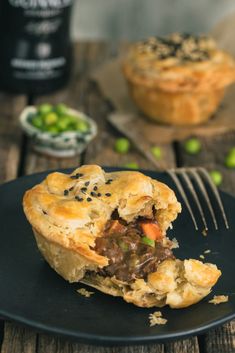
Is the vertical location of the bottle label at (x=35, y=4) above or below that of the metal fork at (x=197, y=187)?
above

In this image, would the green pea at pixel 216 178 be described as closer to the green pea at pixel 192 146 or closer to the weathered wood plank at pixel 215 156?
the weathered wood plank at pixel 215 156

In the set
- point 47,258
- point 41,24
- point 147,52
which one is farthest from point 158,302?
point 41,24

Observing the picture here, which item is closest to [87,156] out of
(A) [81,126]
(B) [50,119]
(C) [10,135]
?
(A) [81,126]

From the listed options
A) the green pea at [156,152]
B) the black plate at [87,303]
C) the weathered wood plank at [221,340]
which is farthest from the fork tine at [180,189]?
the green pea at [156,152]

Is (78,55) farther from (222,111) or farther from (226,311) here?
(226,311)

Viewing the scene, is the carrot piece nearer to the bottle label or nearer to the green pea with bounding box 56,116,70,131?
the green pea with bounding box 56,116,70,131
